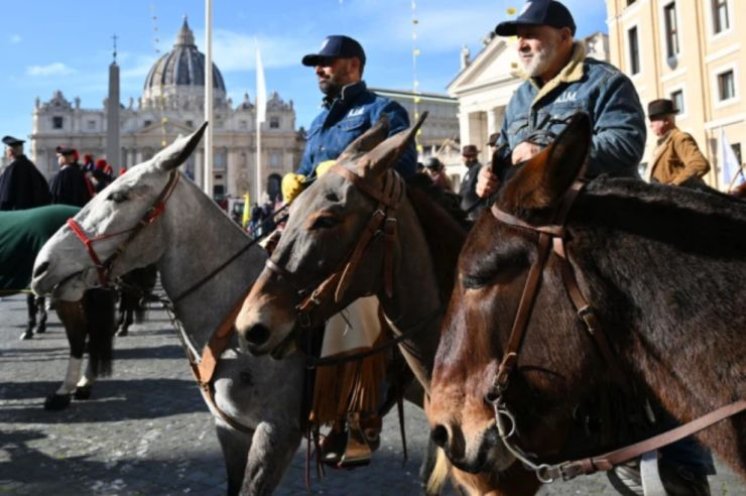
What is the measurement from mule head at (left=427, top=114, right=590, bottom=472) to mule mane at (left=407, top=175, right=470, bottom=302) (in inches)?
48.8

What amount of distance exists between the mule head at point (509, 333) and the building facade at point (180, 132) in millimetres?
111146

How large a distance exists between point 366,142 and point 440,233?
1.74ft

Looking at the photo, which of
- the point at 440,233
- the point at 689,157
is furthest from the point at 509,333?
the point at 689,157

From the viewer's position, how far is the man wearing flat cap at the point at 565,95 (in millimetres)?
2414

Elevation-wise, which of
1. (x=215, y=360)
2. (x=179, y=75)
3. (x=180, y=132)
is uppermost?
(x=179, y=75)

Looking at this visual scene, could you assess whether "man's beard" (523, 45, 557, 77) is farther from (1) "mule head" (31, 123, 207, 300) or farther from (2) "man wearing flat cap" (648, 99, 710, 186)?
(2) "man wearing flat cap" (648, 99, 710, 186)

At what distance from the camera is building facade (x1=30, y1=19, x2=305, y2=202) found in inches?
4555

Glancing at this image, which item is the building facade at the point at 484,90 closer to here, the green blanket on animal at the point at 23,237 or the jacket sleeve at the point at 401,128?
the green blanket on animal at the point at 23,237

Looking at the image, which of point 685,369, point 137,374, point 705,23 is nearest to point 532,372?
point 685,369

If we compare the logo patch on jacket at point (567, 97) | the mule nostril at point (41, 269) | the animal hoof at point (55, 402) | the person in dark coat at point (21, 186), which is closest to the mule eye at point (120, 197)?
the mule nostril at point (41, 269)

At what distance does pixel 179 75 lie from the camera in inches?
5162

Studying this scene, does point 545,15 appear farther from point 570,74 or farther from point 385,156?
point 385,156

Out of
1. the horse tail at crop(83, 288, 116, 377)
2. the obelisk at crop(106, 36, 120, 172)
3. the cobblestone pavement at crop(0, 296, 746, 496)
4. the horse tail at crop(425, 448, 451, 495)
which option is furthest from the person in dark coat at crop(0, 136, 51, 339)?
the obelisk at crop(106, 36, 120, 172)

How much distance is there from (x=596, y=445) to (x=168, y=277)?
242 centimetres
